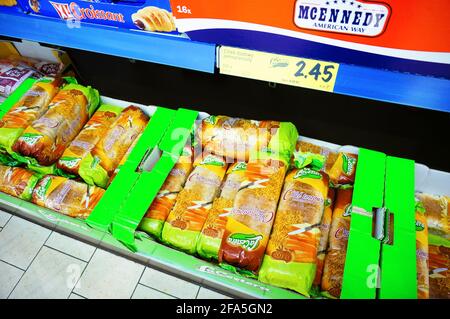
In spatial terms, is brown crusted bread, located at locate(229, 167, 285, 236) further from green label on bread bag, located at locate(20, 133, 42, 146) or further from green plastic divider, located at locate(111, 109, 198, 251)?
green label on bread bag, located at locate(20, 133, 42, 146)

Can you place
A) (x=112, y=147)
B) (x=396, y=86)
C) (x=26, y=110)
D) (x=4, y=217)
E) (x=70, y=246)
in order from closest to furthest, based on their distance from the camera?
(x=396, y=86), (x=112, y=147), (x=26, y=110), (x=70, y=246), (x=4, y=217)

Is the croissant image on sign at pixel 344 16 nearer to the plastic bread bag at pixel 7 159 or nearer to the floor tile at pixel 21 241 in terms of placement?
the plastic bread bag at pixel 7 159

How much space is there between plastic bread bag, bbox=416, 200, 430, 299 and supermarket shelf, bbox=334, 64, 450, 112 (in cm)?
53

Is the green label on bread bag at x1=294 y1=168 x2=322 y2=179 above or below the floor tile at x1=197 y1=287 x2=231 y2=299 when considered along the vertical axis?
above

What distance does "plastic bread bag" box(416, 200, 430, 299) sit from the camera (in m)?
1.12

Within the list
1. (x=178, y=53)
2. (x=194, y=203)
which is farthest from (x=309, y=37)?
(x=194, y=203)

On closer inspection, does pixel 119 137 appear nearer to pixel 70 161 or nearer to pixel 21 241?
pixel 70 161

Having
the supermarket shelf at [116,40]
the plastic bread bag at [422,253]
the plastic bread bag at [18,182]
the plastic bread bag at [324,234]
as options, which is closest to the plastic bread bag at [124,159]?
the plastic bread bag at [18,182]

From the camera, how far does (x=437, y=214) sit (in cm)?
136

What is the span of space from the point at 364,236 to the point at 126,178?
997 mm

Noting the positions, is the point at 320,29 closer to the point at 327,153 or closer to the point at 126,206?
the point at 327,153

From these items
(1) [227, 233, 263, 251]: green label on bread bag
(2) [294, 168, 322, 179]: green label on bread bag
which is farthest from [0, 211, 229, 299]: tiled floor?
(2) [294, 168, 322, 179]: green label on bread bag

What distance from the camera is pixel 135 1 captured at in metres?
1.09
